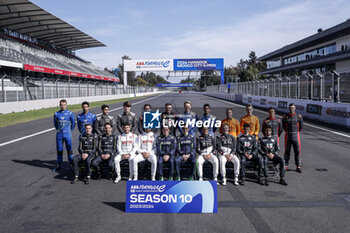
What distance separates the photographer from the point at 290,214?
15.7 ft

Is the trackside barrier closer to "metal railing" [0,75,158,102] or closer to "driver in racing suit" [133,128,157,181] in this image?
"driver in racing suit" [133,128,157,181]

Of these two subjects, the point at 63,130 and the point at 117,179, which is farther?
the point at 63,130

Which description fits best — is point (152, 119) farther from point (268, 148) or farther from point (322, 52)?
point (322, 52)

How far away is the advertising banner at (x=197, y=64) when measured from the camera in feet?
185

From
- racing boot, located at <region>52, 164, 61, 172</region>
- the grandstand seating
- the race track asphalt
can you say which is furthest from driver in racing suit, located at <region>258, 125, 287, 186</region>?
the grandstand seating

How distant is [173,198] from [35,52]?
4784 centimetres

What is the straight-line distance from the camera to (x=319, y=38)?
4359 centimetres

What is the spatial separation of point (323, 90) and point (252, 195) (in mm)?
15485

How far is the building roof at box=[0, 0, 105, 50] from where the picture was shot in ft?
115

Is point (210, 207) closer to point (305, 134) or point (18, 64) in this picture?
point (305, 134)

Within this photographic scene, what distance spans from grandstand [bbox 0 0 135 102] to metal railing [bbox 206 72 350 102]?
871 inches

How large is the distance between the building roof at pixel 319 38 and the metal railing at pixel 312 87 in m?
14.8

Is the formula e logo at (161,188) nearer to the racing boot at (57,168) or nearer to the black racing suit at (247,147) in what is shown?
the black racing suit at (247,147)

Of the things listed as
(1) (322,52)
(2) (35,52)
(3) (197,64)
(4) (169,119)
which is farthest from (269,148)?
(3) (197,64)
